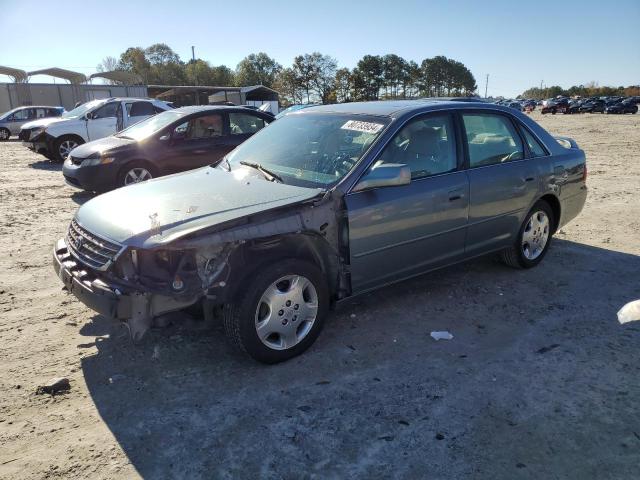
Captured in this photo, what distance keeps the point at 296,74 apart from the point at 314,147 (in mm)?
90430

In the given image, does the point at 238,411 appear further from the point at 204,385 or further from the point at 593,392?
the point at 593,392

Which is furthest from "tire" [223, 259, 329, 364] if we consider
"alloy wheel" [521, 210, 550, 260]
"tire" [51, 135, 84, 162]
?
"tire" [51, 135, 84, 162]

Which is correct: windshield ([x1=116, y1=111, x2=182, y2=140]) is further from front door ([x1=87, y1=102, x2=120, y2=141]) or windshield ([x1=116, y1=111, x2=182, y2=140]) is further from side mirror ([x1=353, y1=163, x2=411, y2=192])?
side mirror ([x1=353, y1=163, x2=411, y2=192])

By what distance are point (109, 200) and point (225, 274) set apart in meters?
1.32

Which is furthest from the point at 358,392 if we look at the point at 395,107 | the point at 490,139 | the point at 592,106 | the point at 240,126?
the point at 592,106

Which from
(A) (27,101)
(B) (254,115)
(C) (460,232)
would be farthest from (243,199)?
(A) (27,101)

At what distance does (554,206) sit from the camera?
17.6 ft

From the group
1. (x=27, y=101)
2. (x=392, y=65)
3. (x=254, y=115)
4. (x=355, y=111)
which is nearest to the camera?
(x=355, y=111)

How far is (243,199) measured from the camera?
11.3 ft

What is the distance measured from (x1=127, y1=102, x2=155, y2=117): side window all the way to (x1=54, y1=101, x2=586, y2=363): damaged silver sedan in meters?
10.1

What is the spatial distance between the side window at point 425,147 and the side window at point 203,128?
550cm

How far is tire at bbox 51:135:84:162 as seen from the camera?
43.7ft

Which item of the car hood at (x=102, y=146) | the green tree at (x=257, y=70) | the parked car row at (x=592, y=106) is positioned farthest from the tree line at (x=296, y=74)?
the car hood at (x=102, y=146)

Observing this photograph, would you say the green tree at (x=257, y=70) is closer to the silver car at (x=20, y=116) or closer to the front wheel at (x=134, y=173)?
the silver car at (x=20, y=116)
